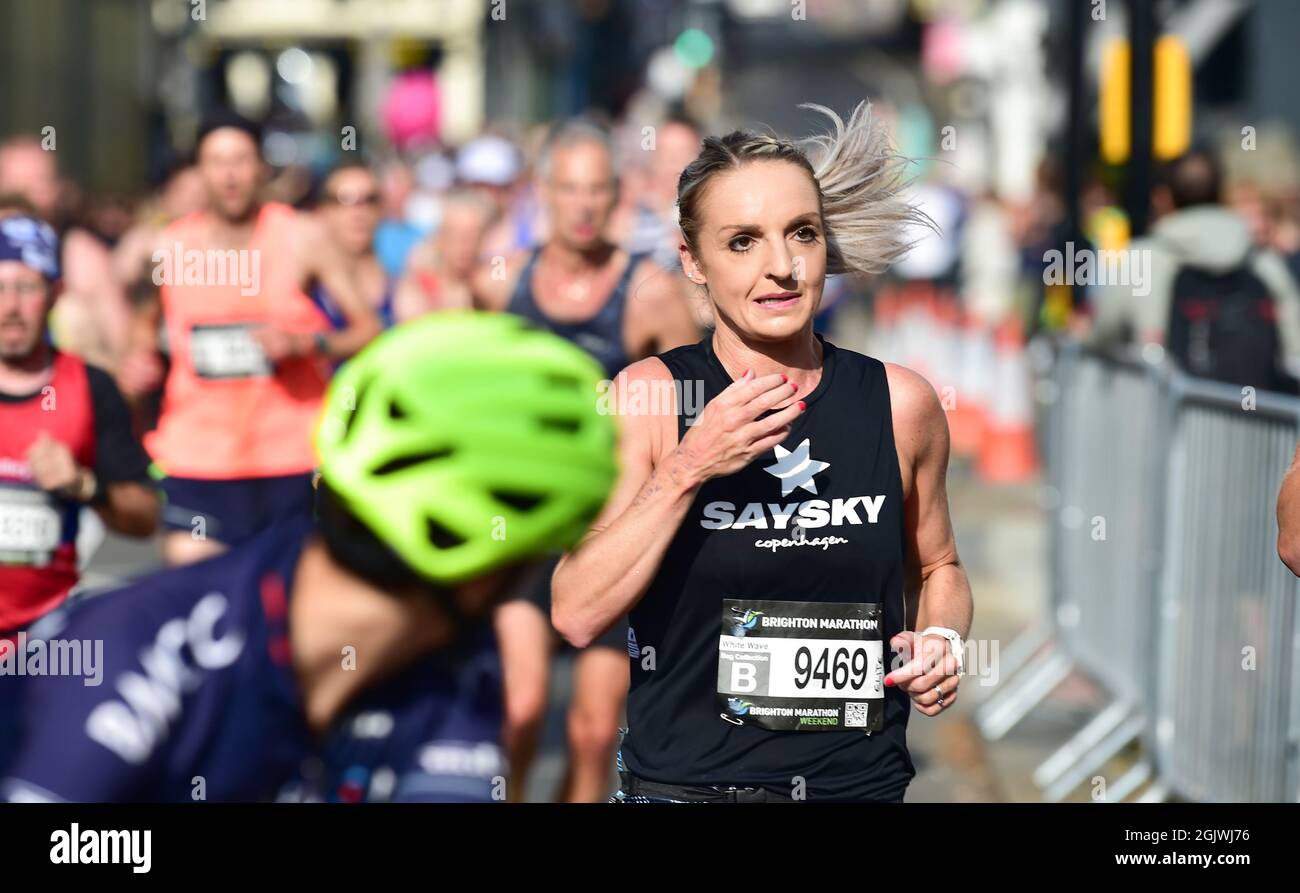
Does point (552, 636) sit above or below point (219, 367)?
below

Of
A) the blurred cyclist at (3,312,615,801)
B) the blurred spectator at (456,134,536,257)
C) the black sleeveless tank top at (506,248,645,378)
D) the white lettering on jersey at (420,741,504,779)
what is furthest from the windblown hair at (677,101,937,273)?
the blurred spectator at (456,134,536,257)

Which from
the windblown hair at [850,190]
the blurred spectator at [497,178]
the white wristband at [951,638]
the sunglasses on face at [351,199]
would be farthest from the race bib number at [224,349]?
the blurred spectator at [497,178]

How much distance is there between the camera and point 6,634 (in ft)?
17.0

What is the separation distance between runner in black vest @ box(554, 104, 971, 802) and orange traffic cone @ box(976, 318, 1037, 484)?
1226cm

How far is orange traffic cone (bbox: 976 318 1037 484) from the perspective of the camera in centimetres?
1584

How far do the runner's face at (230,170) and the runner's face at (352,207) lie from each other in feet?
10.7

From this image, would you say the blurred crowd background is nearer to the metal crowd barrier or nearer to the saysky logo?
the metal crowd barrier

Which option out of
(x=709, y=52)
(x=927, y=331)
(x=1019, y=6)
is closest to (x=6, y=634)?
(x=927, y=331)

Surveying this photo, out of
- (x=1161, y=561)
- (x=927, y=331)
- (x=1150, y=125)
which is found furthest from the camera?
(x=927, y=331)

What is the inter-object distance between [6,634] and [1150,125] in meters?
5.69

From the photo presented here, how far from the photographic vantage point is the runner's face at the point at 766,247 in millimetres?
3578

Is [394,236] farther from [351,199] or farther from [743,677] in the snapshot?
[743,677]
